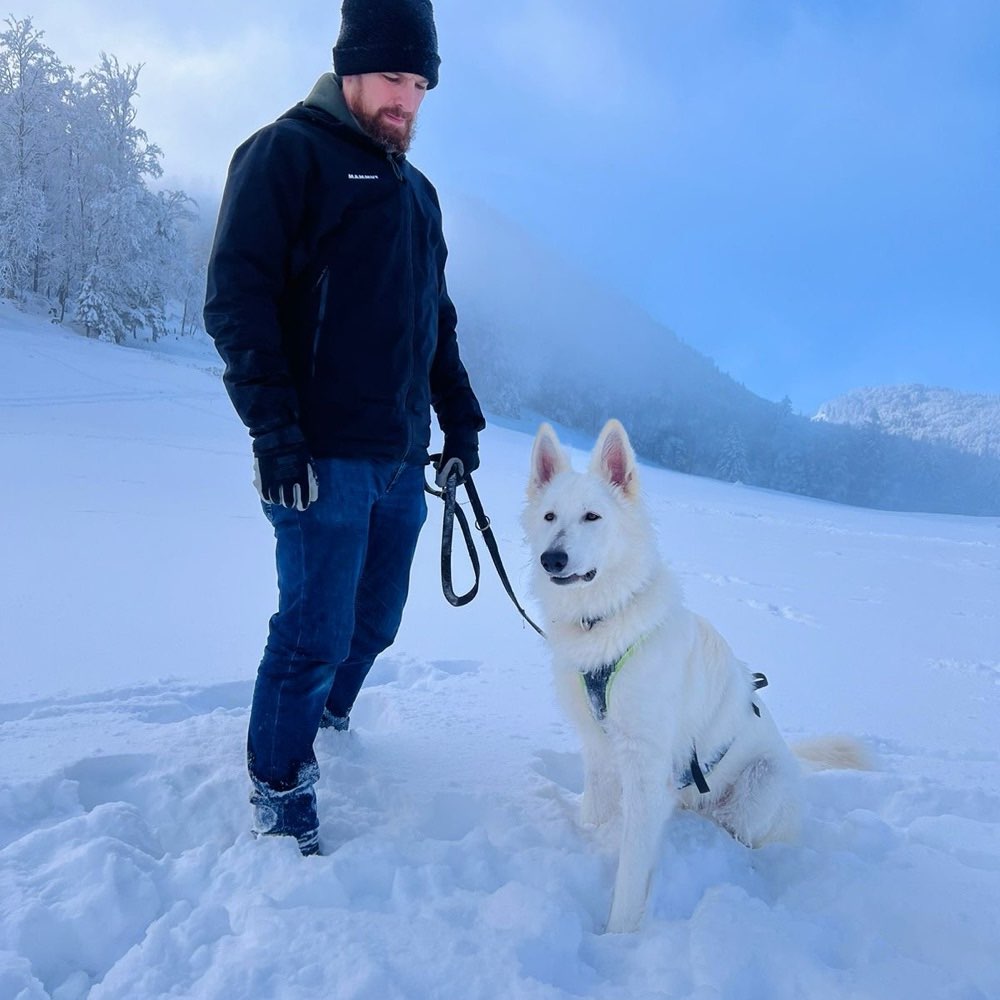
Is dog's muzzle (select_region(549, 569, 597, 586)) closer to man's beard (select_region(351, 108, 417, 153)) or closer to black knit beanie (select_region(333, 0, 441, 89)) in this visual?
man's beard (select_region(351, 108, 417, 153))

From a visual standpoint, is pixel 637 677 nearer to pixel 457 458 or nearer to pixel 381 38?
pixel 457 458

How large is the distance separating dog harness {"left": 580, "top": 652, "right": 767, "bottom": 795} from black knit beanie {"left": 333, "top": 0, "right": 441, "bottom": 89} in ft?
6.97

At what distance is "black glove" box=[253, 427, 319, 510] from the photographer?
77.7 inches

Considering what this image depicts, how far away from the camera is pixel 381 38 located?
85.6 inches

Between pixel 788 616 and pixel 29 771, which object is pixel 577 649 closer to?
pixel 29 771

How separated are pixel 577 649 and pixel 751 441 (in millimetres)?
66515

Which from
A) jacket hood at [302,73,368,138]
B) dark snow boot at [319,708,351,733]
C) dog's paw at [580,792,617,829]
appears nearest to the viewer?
jacket hood at [302,73,368,138]

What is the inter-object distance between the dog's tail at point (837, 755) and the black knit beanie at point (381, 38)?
121 inches

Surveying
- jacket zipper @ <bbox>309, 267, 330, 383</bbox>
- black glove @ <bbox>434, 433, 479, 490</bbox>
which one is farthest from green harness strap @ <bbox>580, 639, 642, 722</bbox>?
jacket zipper @ <bbox>309, 267, 330, 383</bbox>

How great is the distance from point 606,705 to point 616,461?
3.01 ft

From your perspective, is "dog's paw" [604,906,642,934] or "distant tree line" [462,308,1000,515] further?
"distant tree line" [462,308,1000,515]

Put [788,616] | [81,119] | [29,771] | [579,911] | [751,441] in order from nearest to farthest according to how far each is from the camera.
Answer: [579,911], [29,771], [788,616], [81,119], [751,441]

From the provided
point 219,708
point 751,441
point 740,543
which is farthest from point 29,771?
point 751,441

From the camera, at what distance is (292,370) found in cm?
217
